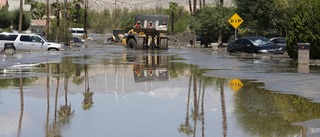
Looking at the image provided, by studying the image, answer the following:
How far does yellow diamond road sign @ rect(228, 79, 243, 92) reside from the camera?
46.6ft

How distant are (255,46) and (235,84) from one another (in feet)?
67.7

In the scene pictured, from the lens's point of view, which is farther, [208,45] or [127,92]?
[208,45]

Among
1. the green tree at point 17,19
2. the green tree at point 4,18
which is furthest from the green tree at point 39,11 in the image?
the green tree at point 4,18

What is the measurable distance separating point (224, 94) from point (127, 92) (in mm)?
2515

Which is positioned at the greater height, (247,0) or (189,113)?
(247,0)

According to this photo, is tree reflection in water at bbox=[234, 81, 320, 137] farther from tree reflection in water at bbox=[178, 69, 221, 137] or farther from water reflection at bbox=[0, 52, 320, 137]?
tree reflection in water at bbox=[178, 69, 221, 137]

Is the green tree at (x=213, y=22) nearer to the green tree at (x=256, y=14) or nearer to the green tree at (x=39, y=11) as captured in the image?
the green tree at (x=256, y=14)

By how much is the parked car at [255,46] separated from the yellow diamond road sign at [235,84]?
19.0 m

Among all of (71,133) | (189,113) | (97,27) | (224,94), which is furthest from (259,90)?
(97,27)

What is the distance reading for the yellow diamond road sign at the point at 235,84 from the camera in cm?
1421

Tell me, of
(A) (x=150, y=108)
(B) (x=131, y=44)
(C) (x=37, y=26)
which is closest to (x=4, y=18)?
(C) (x=37, y=26)

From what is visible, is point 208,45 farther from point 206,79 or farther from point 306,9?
point 206,79

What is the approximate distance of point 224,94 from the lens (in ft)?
42.1

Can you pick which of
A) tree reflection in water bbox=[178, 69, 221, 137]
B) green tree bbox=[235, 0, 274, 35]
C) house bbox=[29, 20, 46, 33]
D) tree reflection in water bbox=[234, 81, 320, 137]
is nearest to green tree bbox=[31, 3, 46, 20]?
house bbox=[29, 20, 46, 33]
